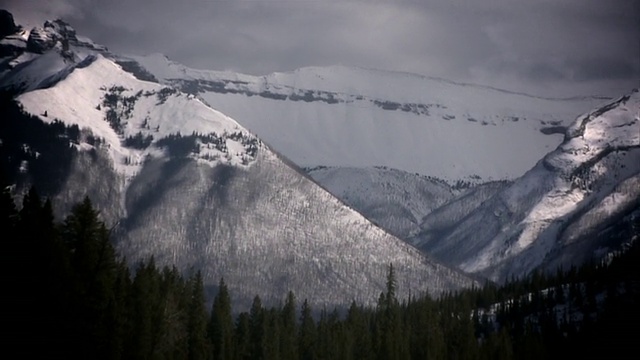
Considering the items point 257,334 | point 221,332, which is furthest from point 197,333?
point 257,334

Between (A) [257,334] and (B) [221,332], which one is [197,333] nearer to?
(B) [221,332]

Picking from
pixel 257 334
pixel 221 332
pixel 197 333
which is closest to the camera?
pixel 197 333

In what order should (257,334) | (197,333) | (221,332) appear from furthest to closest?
(257,334) < (221,332) < (197,333)

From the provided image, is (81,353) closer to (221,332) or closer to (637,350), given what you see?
(221,332)

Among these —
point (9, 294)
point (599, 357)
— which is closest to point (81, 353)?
point (9, 294)

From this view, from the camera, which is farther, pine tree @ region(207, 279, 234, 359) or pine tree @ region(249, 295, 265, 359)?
pine tree @ region(249, 295, 265, 359)

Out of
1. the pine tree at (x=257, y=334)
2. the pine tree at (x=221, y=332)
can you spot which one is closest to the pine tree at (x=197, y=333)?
the pine tree at (x=221, y=332)

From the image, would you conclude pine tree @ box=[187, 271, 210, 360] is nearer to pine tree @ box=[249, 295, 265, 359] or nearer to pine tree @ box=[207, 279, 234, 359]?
pine tree @ box=[207, 279, 234, 359]

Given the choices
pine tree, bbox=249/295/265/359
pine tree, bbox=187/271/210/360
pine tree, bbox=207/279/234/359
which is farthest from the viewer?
pine tree, bbox=249/295/265/359

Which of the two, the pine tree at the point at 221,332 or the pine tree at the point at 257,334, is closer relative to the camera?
the pine tree at the point at 221,332

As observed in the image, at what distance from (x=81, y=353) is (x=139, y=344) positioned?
1794 cm

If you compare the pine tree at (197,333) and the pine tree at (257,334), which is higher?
the pine tree at (257,334)

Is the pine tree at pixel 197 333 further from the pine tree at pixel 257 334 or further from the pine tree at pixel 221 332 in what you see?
the pine tree at pixel 257 334

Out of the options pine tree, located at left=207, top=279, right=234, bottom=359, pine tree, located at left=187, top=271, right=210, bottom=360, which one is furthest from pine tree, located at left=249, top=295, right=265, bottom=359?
pine tree, located at left=187, top=271, right=210, bottom=360
